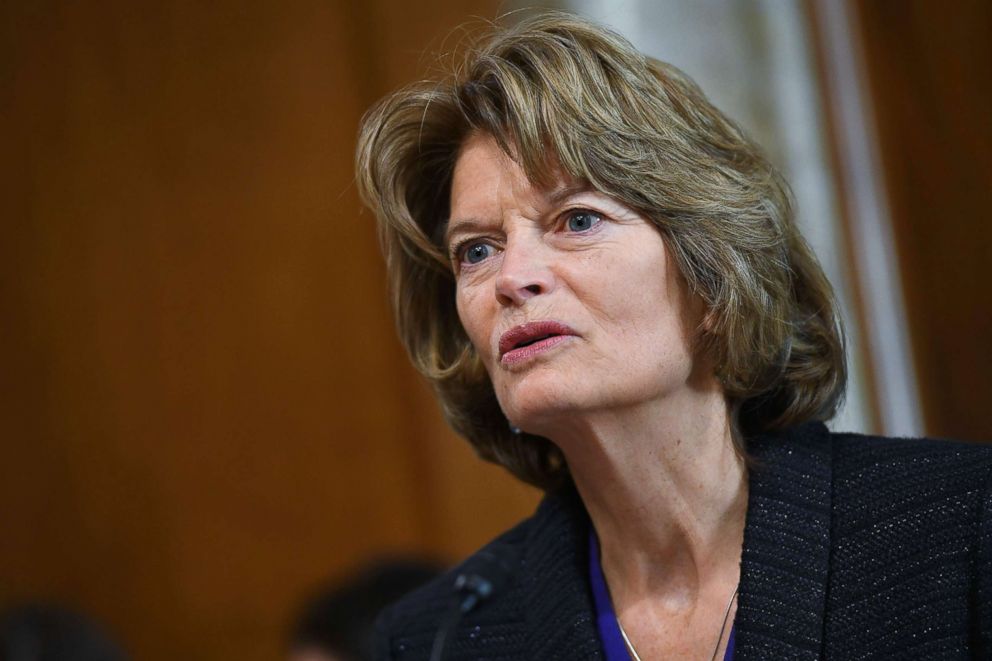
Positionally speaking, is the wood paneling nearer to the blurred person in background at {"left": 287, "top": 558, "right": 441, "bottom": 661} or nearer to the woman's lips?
the blurred person in background at {"left": 287, "top": 558, "right": 441, "bottom": 661}

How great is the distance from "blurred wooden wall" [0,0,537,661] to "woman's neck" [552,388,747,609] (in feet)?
7.62

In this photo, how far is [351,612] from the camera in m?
2.85

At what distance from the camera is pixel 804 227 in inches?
139

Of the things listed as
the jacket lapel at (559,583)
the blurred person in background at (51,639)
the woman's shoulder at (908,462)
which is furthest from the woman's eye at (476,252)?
the blurred person in background at (51,639)

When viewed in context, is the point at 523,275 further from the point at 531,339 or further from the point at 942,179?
the point at 942,179

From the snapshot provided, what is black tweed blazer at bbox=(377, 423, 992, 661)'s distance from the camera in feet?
5.38

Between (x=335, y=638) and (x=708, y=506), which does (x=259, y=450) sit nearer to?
(x=335, y=638)

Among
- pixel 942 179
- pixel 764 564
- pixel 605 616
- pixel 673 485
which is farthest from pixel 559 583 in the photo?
pixel 942 179

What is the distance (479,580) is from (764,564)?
0.52m

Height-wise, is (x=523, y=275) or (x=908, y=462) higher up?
(x=523, y=275)

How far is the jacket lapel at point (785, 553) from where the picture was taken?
1.68 metres

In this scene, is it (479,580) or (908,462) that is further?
(479,580)

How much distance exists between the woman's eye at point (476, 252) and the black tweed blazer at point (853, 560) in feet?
1.72

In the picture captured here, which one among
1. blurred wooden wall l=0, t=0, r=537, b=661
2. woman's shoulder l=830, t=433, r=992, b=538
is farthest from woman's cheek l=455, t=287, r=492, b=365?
blurred wooden wall l=0, t=0, r=537, b=661
